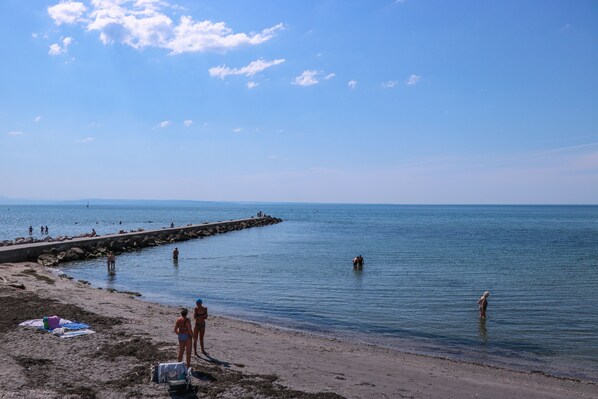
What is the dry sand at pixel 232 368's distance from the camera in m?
9.73

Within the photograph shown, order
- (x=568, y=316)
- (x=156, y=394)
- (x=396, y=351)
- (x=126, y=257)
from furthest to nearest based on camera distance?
1. (x=126, y=257)
2. (x=568, y=316)
3. (x=396, y=351)
4. (x=156, y=394)

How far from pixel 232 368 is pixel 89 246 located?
34.8 metres

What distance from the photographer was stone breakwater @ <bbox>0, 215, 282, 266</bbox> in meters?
33.9

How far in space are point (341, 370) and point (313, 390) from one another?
1.85 meters

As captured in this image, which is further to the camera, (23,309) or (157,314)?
(157,314)

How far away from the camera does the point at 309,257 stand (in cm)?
4228

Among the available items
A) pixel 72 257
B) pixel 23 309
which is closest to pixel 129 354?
pixel 23 309

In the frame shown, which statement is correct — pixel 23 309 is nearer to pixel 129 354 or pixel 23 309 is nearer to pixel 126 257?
pixel 129 354

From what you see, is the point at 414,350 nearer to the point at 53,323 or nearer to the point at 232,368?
the point at 232,368

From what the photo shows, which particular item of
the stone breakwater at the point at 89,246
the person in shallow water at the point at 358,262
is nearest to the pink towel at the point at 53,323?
the stone breakwater at the point at 89,246

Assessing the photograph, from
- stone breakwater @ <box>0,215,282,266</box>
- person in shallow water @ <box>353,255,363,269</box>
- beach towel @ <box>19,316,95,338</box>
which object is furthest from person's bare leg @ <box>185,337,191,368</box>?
stone breakwater @ <box>0,215,282,266</box>

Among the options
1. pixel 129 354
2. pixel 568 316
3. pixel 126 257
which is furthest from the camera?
pixel 126 257

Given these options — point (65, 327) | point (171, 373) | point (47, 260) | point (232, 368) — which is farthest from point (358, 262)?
point (171, 373)

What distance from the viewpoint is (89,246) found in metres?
42.4
